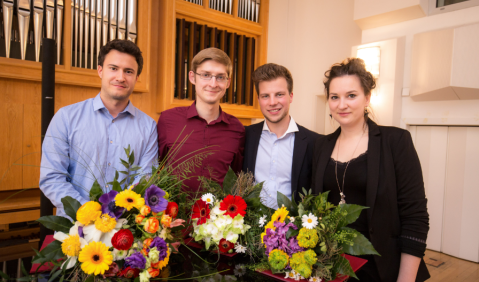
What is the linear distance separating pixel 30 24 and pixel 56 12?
25cm

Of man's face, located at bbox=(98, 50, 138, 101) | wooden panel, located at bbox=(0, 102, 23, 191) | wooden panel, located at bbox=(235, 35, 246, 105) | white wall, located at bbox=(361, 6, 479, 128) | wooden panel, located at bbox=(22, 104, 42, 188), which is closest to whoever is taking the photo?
man's face, located at bbox=(98, 50, 138, 101)

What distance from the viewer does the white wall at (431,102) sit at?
3.43m

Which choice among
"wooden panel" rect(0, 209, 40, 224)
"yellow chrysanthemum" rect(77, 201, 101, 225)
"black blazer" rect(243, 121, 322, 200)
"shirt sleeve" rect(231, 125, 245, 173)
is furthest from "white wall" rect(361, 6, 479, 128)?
"wooden panel" rect(0, 209, 40, 224)

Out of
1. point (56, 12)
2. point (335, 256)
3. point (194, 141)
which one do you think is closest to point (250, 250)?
point (335, 256)

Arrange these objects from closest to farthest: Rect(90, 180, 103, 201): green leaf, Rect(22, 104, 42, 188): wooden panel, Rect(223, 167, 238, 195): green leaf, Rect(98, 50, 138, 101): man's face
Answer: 1. Rect(90, 180, 103, 201): green leaf
2. Rect(223, 167, 238, 195): green leaf
3. Rect(98, 50, 138, 101): man's face
4. Rect(22, 104, 42, 188): wooden panel

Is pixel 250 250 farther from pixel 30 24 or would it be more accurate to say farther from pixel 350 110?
pixel 30 24

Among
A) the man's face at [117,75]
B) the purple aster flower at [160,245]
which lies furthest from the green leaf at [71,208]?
the man's face at [117,75]

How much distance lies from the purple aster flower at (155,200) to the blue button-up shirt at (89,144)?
0.68m

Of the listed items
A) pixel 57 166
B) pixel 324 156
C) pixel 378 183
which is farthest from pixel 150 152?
pixel 378 183

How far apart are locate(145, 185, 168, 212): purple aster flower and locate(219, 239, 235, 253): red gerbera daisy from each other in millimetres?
282

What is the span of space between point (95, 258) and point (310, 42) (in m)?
4.91

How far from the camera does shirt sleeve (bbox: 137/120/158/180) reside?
6.14 feet

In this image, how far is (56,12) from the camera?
3.05 meters

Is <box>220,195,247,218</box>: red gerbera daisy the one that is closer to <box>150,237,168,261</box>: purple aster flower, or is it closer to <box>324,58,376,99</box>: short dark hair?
<box>150,237,168,261</box>: purple aster flower
